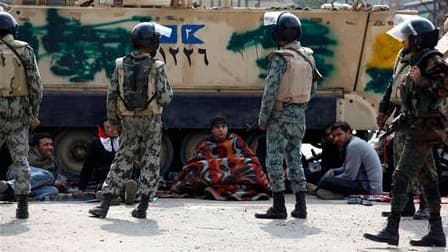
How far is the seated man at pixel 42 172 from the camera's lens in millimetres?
10445

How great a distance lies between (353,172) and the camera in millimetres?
10859

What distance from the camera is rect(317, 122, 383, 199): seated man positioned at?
424 inches

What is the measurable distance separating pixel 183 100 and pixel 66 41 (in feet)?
4.97

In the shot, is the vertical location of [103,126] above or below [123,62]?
below

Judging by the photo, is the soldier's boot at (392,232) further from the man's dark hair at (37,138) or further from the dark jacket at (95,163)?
the man's dark hair at (37,138)

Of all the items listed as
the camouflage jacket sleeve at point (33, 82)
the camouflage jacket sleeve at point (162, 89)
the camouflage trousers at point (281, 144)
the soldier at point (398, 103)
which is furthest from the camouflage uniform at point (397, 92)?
the camouflage jacket sleeve at point (33, 82)

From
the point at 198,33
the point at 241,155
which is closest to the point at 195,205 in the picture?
the point at 241,155

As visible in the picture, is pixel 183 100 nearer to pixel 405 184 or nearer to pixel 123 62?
pixel 123 62

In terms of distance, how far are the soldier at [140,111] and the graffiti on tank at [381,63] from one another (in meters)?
4.51

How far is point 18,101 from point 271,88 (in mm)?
2029

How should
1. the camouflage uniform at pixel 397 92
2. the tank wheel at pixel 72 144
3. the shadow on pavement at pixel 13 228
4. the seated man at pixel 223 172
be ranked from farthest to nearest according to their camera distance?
the tank wheel at pixel 72 144, the seated man at pixel 223 172, the camouflage uniform at pixel 397 92, the shadow on pavement at pixel 13 228

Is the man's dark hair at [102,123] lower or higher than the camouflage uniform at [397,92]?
lower

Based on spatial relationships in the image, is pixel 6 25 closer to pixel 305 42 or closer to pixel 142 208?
pixel 142 208

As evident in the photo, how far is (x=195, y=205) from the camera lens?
33.3ft
